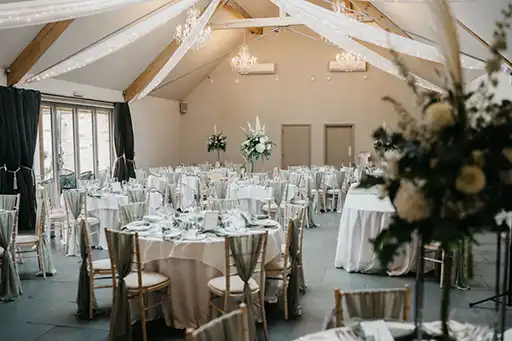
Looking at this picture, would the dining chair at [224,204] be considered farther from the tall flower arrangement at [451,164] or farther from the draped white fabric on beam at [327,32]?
the tall flower arrangement at [451,164]

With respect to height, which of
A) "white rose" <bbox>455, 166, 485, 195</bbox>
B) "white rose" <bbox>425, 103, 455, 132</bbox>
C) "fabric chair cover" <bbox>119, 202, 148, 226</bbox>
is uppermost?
"white rose" <bbox>425, 103, 455, 132</bbox>

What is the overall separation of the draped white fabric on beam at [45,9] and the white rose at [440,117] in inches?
169

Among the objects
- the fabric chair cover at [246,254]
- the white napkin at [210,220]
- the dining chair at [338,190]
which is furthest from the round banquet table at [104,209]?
the dining chair at [338,190]

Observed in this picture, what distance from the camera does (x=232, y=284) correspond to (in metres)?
3.97

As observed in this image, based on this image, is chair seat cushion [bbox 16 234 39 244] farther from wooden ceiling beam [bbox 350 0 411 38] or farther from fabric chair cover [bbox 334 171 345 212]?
wooden ceiling beam [bbox 350 0 411 38]

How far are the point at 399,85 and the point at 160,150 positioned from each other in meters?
7.25

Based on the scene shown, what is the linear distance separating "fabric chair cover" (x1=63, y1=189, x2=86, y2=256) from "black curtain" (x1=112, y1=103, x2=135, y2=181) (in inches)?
204

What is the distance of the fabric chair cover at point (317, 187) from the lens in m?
9.83

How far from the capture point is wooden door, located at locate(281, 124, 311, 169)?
1488 cm

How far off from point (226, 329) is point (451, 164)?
1250 mm

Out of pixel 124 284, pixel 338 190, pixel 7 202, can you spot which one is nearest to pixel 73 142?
pixel 7 202

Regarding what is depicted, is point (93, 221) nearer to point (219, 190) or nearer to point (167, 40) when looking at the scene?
point (219, 190)

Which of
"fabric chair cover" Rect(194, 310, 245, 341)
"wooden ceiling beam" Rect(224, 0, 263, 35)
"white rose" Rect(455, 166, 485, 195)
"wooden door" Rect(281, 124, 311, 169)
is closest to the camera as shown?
"white rose" Rect(455, 166, 485, 195)

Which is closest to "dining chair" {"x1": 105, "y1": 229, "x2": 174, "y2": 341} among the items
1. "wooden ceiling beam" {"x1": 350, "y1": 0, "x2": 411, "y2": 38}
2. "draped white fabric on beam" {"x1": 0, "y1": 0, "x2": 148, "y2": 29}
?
"draped white fabric on beam" {"x1": 0, "y1": 0, "x2": 148, "y2": 29}
